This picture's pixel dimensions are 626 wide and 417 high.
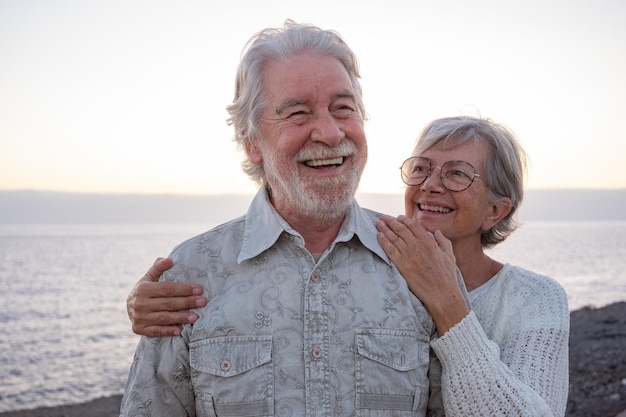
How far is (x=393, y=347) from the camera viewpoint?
2.73 metres

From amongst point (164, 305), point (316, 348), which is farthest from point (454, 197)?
point (164, 305)

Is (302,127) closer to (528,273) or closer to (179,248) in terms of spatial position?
(179,248)

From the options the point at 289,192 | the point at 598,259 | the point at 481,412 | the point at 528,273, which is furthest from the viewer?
the point at 598,259

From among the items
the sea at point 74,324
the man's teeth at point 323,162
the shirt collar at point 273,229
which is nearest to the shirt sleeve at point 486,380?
the shirt collar at point 273,229

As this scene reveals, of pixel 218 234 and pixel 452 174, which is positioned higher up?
pixel 452 174

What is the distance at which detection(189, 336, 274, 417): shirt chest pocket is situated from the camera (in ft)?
8.59

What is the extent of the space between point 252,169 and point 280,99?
0.48m

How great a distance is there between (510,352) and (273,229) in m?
1.33

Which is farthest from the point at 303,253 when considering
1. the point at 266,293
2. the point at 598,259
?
the point at 598,259

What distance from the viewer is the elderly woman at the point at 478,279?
271cm

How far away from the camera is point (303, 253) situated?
2.84 metres

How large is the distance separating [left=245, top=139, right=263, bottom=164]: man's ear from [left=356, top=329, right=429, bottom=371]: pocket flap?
0.96 meters

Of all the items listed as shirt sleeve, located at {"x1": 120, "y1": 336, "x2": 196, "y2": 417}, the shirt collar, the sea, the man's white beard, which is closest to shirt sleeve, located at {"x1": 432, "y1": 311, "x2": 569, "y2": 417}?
the shirt collar

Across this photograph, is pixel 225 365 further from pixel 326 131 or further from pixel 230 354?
pixel 326 131
